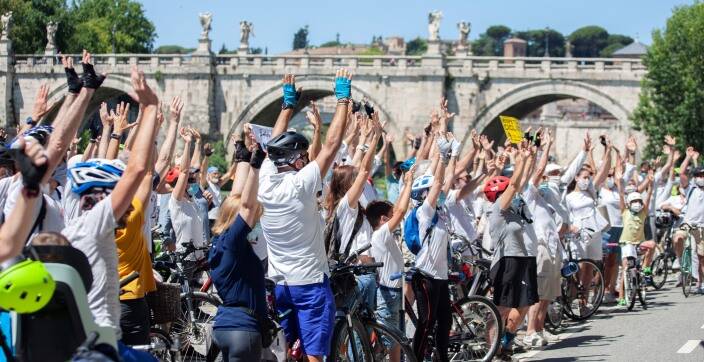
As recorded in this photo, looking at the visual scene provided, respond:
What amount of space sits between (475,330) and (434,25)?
42.0 m

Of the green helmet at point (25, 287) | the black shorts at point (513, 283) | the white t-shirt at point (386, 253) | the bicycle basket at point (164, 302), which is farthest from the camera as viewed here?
the black shorts at point (513, 283)

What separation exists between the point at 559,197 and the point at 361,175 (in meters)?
4.73

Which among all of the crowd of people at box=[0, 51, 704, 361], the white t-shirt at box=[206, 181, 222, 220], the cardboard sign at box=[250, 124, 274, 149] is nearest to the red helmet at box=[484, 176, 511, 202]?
the crowd of people at box=[0, 51, 704, 361]

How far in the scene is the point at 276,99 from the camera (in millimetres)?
53594

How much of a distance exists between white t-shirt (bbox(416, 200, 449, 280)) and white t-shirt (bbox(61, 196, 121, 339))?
169 inches

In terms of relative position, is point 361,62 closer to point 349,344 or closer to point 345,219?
point 345,219

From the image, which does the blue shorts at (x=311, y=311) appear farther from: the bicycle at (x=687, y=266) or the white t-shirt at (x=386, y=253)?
the bicycle at (x=687, y=266)

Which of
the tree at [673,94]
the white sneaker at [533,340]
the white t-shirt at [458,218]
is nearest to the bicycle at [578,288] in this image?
the white t-shirt at [458,218]

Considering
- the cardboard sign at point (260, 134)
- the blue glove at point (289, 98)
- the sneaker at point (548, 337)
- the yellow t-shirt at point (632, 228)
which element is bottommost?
the sneaker at point (548, 337)

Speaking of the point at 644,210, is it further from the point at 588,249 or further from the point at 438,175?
the point at 438,175

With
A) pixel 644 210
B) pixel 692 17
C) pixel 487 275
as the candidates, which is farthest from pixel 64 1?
pixel 487 275

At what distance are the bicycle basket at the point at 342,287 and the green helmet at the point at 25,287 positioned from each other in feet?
11.5

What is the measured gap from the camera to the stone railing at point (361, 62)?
49.6m

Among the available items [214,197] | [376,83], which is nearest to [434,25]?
[376,83]
